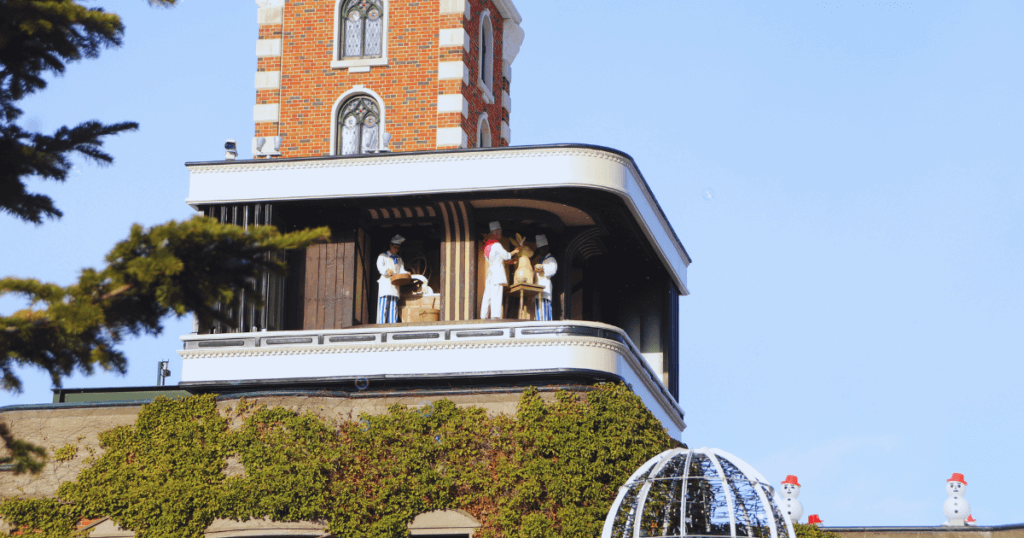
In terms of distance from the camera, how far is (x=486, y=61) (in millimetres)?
36938

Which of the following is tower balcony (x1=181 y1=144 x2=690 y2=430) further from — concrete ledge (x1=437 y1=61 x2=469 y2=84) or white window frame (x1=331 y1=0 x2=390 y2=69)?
white window frame (x1=331 y1=0 x2=390 y2=69)

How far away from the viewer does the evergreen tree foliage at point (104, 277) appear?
1330 centimetres

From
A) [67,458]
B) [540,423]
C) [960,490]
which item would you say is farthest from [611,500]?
[960,490]

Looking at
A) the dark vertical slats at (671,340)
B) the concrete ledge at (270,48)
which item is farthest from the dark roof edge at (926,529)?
the concrete ledge at (270,48)

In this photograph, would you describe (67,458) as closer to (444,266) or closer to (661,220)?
(444,266)

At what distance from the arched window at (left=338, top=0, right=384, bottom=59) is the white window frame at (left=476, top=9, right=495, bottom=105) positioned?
8.42 feet

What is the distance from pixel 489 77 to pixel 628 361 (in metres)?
10.8

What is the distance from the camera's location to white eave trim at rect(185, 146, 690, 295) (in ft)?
95.2

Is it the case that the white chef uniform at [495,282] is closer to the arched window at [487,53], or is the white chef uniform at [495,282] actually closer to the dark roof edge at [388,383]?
the dark roof edge at [388,383]

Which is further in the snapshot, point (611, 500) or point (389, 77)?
point (389, 77)

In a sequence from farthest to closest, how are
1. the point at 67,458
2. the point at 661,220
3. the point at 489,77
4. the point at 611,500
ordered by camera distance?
the point at 489,77 < the point at 661,220 < the point at 67,458 < the point at 611,500

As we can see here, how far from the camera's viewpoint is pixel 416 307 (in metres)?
31.4

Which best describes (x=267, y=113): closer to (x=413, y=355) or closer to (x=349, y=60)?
(x=349, y=60)

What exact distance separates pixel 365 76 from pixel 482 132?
139 inches
